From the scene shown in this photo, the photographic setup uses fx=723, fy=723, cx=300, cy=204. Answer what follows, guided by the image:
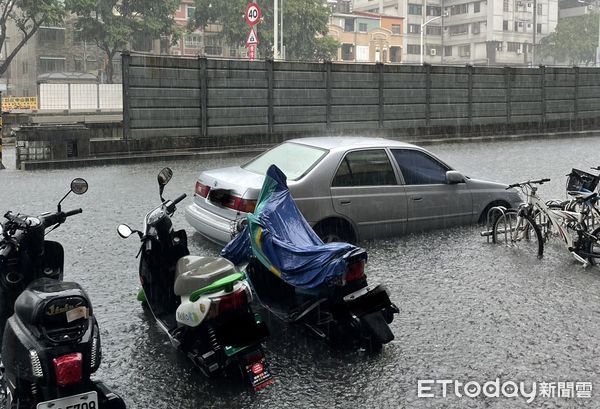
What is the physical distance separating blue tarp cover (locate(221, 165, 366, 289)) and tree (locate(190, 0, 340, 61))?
57.6 m

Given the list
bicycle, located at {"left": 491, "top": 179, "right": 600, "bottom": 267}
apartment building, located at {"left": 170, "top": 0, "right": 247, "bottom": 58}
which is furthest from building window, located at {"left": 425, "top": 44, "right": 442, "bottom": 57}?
bicycle, located at {"left": 491, "top": 179, "right": 600, "bottom": 267}

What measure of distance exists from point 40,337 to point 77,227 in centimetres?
689

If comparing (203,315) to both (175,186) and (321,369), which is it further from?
(175,186)

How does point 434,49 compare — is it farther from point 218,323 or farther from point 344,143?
point 218,323

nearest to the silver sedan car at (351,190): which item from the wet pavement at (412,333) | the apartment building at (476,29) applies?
the wet pavement at (412,333)

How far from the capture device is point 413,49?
332ft

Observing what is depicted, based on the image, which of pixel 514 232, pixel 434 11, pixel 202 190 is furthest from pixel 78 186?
pixel 434 11

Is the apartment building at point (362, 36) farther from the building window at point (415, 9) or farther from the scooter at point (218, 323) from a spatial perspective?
the scooter at point (218, 323)

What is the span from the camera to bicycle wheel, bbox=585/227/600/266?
840cm

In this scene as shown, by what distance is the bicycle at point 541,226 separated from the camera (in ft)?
28.1

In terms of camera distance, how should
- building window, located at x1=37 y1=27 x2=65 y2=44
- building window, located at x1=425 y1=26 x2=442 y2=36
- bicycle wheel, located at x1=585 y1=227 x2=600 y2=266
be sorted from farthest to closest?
building window, located at x1=425 y1=26 x2=442 y2=36
building window, located at x1=37 y1=27 x2=65 y2=44
bicycle wheel, located at x1=585 y1=227 x2=600 y2=266

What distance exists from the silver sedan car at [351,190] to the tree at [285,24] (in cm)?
5429

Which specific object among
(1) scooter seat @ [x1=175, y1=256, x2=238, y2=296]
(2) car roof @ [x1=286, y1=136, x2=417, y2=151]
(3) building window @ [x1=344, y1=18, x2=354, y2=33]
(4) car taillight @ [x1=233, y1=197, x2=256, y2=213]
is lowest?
(1) scooter seat @ [x1=175, y1=256, x2=238, y2=296]

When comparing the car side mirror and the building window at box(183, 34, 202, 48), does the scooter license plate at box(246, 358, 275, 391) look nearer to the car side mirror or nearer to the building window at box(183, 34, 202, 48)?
the car side mirror
